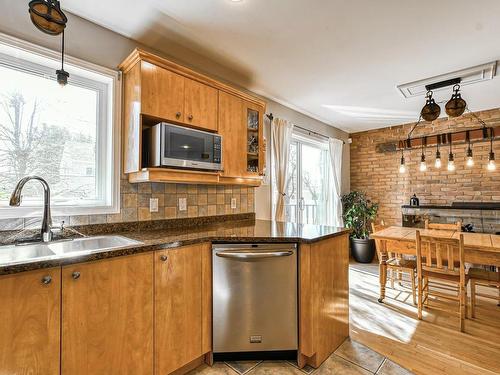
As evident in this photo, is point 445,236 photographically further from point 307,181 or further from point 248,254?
point 248,254

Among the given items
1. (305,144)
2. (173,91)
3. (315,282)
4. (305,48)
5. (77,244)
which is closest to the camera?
(77,244)

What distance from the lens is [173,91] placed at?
2012 millimetres

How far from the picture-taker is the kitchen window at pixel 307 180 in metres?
4.02

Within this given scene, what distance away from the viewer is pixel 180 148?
1.97m

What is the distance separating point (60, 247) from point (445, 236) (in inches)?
135

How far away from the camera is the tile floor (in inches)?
69.8

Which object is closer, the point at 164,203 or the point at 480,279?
the point at 164,203

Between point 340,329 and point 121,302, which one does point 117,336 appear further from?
point 340,329

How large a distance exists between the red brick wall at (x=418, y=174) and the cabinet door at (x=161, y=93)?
4183 mm

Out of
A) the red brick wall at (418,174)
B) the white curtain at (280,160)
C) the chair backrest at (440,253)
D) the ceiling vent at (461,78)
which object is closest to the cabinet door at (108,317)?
the white curtain at (280,160)

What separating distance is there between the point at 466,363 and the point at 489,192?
308cm

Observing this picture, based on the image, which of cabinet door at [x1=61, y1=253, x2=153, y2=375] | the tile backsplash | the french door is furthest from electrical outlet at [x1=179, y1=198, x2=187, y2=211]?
the french door

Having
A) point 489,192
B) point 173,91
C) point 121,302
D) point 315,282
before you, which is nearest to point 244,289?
point 315,282

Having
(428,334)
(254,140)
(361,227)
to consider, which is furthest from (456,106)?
(361,227)
